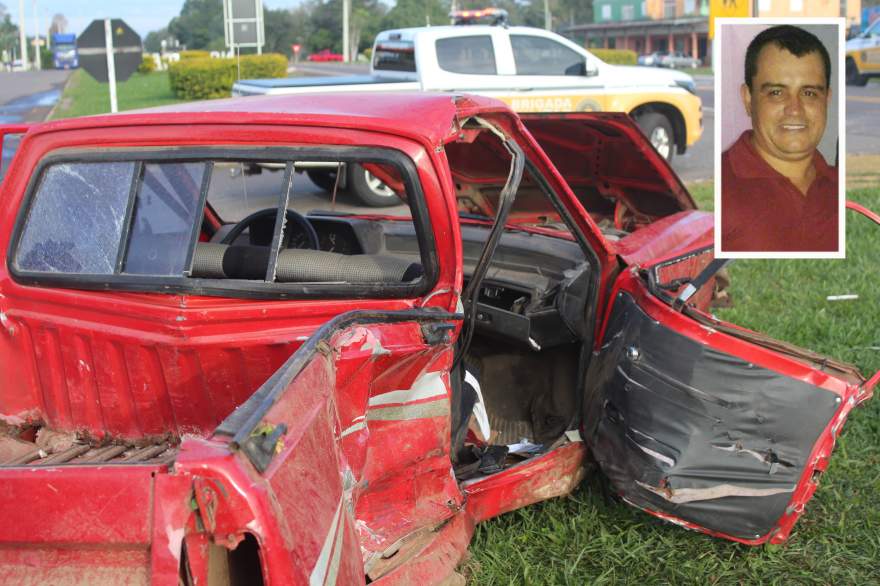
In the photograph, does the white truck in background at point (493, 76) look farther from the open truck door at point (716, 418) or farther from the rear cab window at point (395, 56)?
the open truck door at point (716, 418)

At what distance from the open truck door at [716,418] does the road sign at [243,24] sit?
7.56 m

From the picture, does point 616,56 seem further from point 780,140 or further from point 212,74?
point 780,140

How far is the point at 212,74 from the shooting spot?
89.4 feet

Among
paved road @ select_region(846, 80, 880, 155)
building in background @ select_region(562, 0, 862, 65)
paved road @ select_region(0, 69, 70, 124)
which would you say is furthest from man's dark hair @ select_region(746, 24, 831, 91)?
building in background @ select_region(562, 0, 862, 65)

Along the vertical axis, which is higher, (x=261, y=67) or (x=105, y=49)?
(x=261, y=67)

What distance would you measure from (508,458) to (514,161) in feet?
3.91

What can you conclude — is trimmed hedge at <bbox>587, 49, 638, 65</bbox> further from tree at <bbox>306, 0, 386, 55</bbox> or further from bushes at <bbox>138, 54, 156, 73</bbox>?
tree at <bbox>306, 0, 386, 55</bbox>

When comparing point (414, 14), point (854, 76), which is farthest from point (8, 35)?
point (854, 76)

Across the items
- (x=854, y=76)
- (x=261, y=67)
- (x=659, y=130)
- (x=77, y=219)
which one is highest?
(x=261, y=67)

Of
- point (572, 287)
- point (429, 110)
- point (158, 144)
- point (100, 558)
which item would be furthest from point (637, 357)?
point (100, 558)

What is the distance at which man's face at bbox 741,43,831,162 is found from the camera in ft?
9.86

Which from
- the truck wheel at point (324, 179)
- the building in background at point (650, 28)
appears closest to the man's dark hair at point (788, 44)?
the truck wheel at point (324, 179)

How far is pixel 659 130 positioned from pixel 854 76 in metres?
14.9

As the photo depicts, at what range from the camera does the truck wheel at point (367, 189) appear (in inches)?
397
